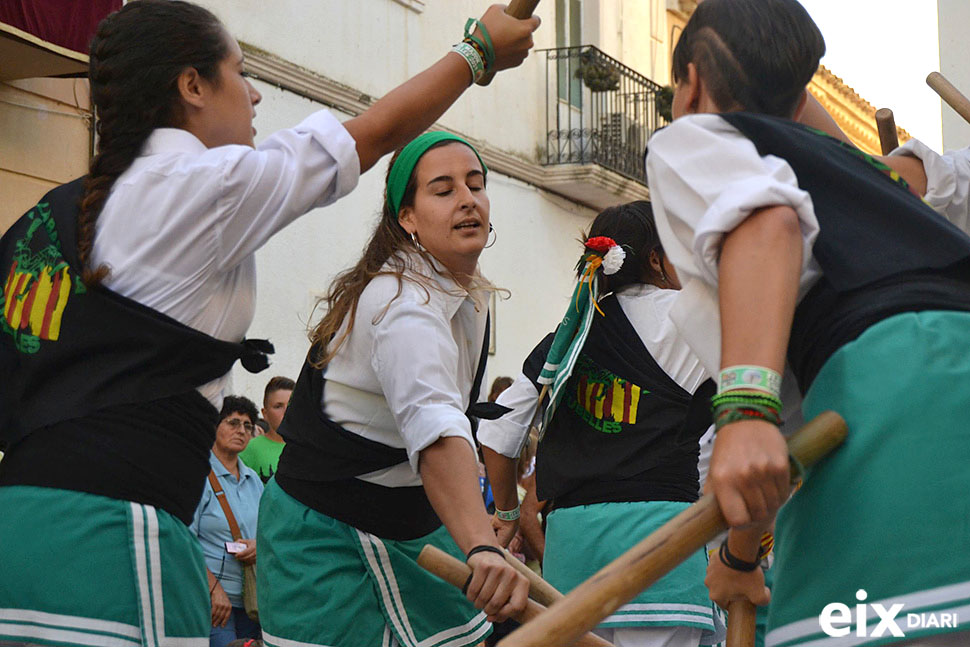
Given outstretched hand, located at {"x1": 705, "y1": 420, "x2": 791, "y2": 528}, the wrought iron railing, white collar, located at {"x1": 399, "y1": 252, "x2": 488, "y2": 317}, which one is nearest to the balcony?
the wrought iron railing

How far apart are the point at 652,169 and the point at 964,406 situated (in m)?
0.60

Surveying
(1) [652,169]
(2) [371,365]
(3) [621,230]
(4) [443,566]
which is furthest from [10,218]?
(1) [652,169]

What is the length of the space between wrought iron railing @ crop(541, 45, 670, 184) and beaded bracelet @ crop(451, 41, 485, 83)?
12426 mm

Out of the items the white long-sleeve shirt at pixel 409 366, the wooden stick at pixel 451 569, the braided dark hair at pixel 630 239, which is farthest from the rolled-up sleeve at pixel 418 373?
the braided dark hair at pixel 630 239

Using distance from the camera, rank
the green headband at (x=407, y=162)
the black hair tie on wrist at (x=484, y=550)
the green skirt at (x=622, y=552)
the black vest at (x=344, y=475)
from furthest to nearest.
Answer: the green skirt at (x=622, y=552)
the green headband at (x=407, y=162)
the black vest at (x=344, y=475)
the black hair tie on wrist at (x=484, y=550)

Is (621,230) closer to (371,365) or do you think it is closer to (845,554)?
(371,365)

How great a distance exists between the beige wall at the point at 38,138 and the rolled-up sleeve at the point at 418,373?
591 centimetres

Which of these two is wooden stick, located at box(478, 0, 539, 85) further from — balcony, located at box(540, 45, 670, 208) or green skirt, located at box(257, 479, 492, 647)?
balcony, located at box(540, 45, 670, 208)

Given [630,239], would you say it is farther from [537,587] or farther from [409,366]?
[537,587]

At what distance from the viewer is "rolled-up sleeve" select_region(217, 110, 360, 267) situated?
89.8 inches

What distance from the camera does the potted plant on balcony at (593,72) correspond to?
49.9 feet

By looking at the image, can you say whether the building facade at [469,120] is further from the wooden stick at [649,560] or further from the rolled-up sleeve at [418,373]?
the wooden stick at [649,560]

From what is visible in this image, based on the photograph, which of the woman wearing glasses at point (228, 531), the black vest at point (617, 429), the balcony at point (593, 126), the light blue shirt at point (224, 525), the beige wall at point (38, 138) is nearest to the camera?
the black vest at point (617, 429)

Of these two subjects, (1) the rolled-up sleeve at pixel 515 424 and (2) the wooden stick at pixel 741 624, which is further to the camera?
(1) the rolled-up sleeve at pixel 515 424
